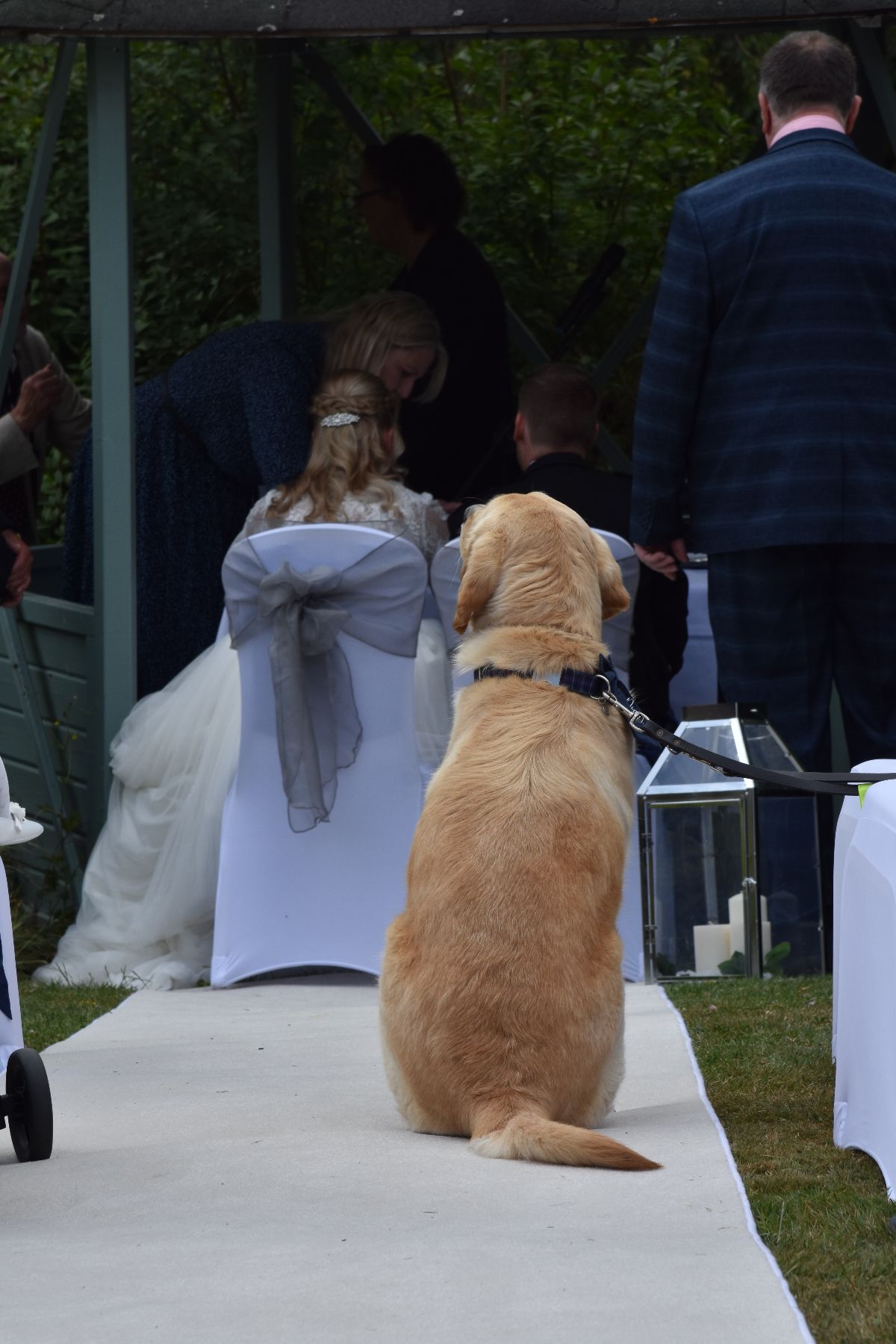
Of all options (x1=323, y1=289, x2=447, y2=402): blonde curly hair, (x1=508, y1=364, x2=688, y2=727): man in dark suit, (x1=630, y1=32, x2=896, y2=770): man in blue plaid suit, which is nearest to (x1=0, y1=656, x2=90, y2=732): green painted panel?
(x1=323, y1=289, x2=447, y2=402): blonde curly hair

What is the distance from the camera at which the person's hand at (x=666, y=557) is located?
5168mm

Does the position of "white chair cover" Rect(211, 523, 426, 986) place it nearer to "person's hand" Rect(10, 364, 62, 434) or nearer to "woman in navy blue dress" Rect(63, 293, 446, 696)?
"woman in navy blue dress" Rect(63, 293, 446, 696)

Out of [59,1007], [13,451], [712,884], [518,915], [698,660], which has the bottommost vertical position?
[59,1007]

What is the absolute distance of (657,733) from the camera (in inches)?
133

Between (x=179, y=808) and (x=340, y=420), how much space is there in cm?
130

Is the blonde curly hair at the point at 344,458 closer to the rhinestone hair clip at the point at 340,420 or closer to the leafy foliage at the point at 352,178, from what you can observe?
the rhinestone hair clip at the point at 340,420

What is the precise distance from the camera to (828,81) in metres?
5.05

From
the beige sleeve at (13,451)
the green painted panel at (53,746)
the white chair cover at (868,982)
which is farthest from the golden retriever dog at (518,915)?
the beige sleeve at (13,451)

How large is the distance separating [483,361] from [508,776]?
12.5ft

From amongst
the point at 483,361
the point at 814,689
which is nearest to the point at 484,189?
the point at 483,361

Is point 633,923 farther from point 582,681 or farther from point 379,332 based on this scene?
point 379,332

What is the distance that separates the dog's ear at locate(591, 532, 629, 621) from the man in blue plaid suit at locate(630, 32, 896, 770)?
132cm

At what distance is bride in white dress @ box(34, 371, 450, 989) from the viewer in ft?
18.7

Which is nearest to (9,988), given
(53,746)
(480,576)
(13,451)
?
(480,576)
